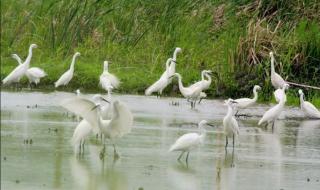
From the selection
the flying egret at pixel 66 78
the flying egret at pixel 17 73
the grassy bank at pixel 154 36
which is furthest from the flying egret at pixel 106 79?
the flying egret at pixel 17 73

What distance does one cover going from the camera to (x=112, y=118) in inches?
525

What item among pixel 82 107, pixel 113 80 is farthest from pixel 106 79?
pixel 82 107

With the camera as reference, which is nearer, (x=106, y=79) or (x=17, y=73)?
(x=106, y=79)

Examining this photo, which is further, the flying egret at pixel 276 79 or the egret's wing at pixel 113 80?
the flying egret at pixel 276 79

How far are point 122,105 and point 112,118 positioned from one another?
0.32m

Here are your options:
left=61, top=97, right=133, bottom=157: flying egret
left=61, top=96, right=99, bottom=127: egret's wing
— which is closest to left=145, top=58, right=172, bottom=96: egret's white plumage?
left=61, top=97, right=133, bottom=157: flying egret

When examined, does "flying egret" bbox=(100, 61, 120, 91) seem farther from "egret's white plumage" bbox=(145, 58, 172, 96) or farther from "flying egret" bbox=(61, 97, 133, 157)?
"flying egret" bbox=(61, 97, 133, 157)

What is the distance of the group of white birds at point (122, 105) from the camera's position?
1316cm

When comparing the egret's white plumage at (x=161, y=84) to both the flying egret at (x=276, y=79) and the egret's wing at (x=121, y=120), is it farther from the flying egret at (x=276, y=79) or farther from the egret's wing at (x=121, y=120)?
Result: the egret's wing at (x=121, y=120)

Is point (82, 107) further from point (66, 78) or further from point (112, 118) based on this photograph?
point (66, 78)

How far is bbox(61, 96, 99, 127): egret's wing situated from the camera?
1268 cm

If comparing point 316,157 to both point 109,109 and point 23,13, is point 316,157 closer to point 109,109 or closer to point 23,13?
point 109,109

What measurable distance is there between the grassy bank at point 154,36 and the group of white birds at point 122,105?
0.64 meters

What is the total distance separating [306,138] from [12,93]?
6.95 metres
